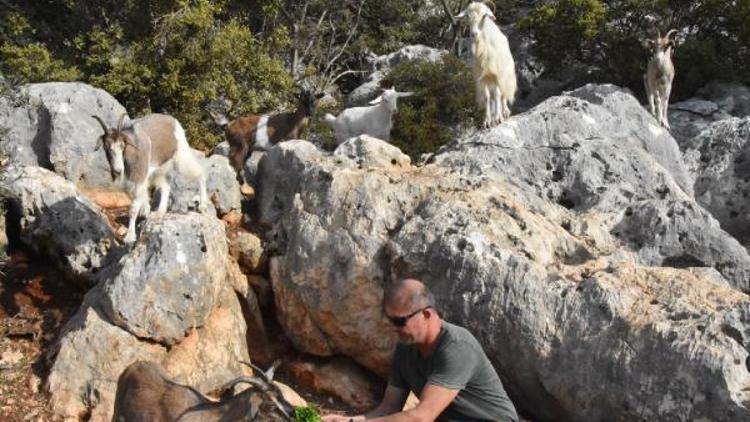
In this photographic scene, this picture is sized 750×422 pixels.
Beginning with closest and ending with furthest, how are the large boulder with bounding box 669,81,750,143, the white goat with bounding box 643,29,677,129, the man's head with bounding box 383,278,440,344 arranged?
the man's head with bounding box 383,278,440,344 → the white goat with bounding box 643,29,677,129 → the large boulder with bounding box 669,81,750,143

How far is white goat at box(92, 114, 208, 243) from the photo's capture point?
25.8 feet

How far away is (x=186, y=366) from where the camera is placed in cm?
705

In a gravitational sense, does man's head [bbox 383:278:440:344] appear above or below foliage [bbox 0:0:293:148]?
below

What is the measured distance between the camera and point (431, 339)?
359 centimetres

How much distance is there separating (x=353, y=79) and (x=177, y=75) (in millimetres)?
8474

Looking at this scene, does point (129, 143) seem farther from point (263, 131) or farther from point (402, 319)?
point (402, 319)

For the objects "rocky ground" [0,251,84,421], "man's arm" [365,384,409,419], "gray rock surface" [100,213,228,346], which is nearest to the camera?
"man's arm" [365,384,409,419]

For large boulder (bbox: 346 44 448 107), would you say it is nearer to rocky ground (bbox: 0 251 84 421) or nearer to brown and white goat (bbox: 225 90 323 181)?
brown and white goat (bbox: 225 90 323 181)

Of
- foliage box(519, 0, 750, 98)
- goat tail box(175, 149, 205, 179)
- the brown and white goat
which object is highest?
foliage box(519, 0, 750, 98)

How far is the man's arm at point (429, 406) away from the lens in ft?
11.4

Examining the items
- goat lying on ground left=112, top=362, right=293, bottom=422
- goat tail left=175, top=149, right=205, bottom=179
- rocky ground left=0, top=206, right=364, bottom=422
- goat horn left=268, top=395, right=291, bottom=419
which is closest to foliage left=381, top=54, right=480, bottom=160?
goat tail left=175, top=149, right=205, bottom=179

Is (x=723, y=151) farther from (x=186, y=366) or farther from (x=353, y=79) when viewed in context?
(x=353, y=79)

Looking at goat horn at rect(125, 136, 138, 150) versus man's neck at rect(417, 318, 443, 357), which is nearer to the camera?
man's neck at rect(417, 318, 443, 357)

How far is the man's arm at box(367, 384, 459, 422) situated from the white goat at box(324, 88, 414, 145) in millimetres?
8334
